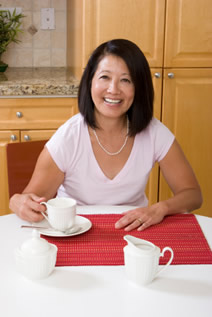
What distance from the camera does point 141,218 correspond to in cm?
151

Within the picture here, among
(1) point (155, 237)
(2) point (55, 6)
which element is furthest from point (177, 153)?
(2) point (55, 6)

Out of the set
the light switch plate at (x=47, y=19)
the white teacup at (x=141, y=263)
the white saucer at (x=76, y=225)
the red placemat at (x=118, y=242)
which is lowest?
the red placemat at (x=118, y=242)

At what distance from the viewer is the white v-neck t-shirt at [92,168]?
5.85 ft

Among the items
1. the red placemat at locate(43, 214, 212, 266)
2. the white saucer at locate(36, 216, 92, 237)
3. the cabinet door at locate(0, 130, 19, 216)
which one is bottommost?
the cabinet door at locate(0, 130, 19, 216)

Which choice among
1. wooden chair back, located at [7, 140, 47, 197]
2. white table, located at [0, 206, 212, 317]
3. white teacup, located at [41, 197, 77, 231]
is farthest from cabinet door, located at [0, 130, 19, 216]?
white table, located at [0, 206, 212, 317]

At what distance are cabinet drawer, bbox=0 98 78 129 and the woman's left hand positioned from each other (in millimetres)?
1221

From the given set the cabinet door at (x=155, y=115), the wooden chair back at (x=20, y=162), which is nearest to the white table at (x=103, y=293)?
the wooden chair back at (x=20, y=162)

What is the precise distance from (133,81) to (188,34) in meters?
1.02

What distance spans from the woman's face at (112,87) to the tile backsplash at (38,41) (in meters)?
1.60

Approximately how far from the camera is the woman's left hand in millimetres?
1479

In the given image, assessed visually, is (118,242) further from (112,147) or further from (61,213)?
(112,147)

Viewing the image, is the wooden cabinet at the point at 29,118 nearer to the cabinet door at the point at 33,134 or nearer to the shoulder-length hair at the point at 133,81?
the cabinet door at the point at 33,134

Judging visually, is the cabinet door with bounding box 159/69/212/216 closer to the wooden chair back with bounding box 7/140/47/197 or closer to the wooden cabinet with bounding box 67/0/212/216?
the wooden cabinet with bounding box 67/0/212/216

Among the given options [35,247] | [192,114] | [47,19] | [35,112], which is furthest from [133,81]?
[47,19]
